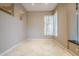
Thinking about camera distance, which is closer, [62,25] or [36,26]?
[62,25]

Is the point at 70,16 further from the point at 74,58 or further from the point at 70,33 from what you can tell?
the point at 74,58

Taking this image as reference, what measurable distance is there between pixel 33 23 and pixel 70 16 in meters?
1.45

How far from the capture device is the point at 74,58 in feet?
3.31

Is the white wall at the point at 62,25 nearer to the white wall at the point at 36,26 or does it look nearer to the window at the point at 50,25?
the window at the point at 50,25

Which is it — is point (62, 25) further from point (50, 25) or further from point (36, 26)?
point (36, 26)

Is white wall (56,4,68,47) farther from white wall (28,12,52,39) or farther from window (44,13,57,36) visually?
white wall (28,12,52,39)

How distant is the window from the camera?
464cm

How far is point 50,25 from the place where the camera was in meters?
4.74

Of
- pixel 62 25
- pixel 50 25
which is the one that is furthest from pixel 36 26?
pixel 62 25

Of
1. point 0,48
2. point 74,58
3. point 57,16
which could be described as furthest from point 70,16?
point 74,58

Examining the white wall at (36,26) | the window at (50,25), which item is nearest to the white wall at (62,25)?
the window at (50,25)

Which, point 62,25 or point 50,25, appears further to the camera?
point 50,25

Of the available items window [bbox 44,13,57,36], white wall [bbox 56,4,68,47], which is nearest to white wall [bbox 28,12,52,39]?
window [bbox 44,13,57,36]

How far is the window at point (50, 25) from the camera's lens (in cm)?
464
